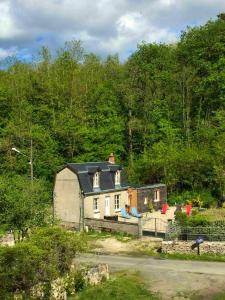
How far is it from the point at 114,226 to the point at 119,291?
535 inches

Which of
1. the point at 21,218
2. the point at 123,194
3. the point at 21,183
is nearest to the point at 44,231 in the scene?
the point at 21,218

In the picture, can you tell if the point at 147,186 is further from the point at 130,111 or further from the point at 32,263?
the point at 32,263

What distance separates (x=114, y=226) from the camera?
36.7 meters

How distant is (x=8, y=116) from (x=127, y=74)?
638 inches

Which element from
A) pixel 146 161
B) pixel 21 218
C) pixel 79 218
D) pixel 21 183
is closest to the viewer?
pixel 21 218

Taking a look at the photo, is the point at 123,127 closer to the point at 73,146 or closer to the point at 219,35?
the point at 73,146

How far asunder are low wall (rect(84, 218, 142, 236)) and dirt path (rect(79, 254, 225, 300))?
4.61 m

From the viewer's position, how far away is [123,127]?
2360 inches

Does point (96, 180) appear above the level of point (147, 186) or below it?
above

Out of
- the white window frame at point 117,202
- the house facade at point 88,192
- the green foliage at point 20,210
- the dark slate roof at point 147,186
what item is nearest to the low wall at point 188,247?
the green foliage at point 20,210

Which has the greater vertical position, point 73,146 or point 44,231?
point 73,146

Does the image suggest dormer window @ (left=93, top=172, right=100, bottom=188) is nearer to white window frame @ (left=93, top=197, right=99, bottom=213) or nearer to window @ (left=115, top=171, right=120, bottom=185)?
white window frame @ (left=93, top=197, right=99, bottom=213)

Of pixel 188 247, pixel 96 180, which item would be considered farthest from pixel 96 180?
pixel 188 247

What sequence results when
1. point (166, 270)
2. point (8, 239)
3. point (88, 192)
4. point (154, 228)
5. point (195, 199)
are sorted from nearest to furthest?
point (166, 270) < point (8, 239) < point (154, 228) < point (88, 192) < point (195, 199)
